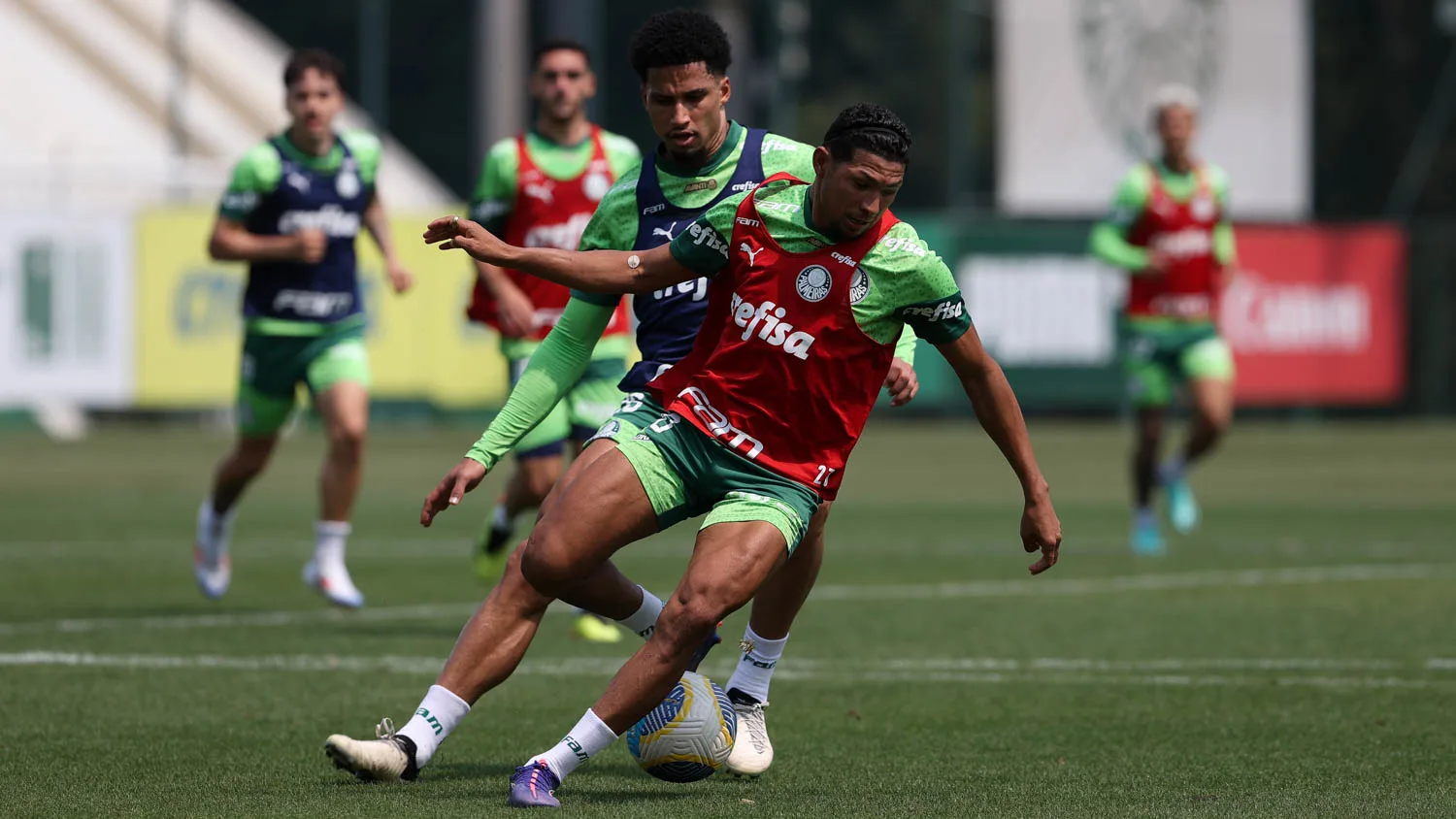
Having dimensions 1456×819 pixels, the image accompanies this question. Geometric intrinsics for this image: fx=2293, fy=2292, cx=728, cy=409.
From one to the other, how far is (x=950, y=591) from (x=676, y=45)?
5420mm

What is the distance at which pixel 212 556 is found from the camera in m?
11.4

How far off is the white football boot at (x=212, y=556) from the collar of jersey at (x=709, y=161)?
5.00 metres

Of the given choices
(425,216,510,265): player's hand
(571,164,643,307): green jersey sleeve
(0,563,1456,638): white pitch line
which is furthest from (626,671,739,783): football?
(0,563,1456,638): white pitch line

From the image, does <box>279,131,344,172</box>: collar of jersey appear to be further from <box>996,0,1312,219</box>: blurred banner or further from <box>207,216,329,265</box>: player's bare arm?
<box>996,0,1312,219</box>: blurred banner

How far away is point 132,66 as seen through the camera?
3309 cm

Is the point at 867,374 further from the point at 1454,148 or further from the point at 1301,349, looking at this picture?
the point at 1454,148

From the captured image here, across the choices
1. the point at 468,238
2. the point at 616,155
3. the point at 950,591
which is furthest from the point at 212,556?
the point at 468,238

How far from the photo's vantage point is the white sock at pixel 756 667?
22.7 feet

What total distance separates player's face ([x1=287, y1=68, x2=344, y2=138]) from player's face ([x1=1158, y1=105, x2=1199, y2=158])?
579cm

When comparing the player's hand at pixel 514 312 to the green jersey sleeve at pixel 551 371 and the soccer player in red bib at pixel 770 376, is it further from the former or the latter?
the soccer player in red bib at pixel 770 376

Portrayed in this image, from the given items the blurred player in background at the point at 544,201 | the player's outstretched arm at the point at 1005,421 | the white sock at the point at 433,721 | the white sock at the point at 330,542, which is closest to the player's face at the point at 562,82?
the blurred player in background at the point at 544,201

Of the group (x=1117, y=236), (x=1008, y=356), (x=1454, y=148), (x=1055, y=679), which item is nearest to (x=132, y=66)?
(x=1008, y=356)

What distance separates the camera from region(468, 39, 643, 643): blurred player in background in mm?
10320

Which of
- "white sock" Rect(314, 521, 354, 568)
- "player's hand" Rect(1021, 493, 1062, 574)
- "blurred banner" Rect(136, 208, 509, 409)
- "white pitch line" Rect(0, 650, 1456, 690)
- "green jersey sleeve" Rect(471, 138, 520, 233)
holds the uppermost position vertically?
"green jersey sleeve" Rect(471, 138, 520, 233)
